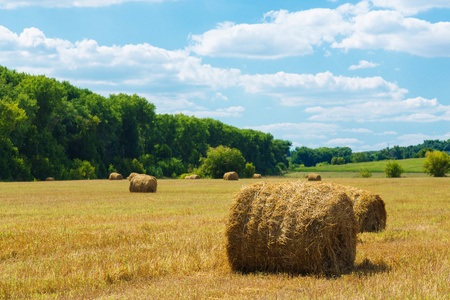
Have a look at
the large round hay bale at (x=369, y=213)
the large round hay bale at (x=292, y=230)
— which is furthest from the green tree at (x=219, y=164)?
the large round hay bale at (x=292, y=230)

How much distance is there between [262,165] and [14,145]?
83.8 meters

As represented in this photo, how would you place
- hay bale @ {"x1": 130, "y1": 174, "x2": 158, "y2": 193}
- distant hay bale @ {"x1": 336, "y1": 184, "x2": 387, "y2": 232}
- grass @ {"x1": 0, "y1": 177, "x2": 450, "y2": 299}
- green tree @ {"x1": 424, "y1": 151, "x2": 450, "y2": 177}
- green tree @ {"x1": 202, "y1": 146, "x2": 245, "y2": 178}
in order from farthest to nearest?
1. green tree @ {"x1": 424, "y1": 151, "x2": 450, "y2": 177}
2. green tree @ {"x1": 202, "y1": 146, "x2": 245, "y2": 178}
3. hay bale @ {"x1": 130, "y1": 174, "x2": 158, "y2": 193}
4. distant hay bale @ {"x1": 336, "y1": 184, "x2": 387, "y2": 232}
5. grass @ {"x1": 0, "y1": 177, "x2": 450, "y2": 299}

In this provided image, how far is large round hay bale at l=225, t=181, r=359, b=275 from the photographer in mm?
8180

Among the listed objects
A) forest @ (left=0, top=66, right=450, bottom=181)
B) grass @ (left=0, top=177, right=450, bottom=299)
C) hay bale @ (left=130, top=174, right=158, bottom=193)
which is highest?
forest @ (left=0, top=66, right=450, bottom=181)

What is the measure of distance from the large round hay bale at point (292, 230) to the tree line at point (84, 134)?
56.8m

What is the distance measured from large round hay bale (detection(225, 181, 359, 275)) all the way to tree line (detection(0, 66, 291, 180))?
186 ft

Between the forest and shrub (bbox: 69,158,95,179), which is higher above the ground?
the forest

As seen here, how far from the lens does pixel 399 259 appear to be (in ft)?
29.8

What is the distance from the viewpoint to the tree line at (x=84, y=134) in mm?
63594

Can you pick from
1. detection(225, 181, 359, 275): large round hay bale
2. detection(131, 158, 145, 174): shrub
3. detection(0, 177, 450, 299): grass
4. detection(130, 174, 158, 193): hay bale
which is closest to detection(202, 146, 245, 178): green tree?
detection(131, 158, 145, 174): shrub

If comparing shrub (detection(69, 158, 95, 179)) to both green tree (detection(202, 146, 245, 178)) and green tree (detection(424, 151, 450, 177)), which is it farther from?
green tree (detection(424, 151, 450, 177))

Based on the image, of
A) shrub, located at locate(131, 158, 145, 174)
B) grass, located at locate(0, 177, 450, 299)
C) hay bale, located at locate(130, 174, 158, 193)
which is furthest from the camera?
shrub, located at locate(131, 158, 145, 174)

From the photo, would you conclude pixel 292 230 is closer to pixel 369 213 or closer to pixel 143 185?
pixel 369 213

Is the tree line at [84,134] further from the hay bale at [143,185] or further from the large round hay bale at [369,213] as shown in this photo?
the large round hay bale at [369,213]
